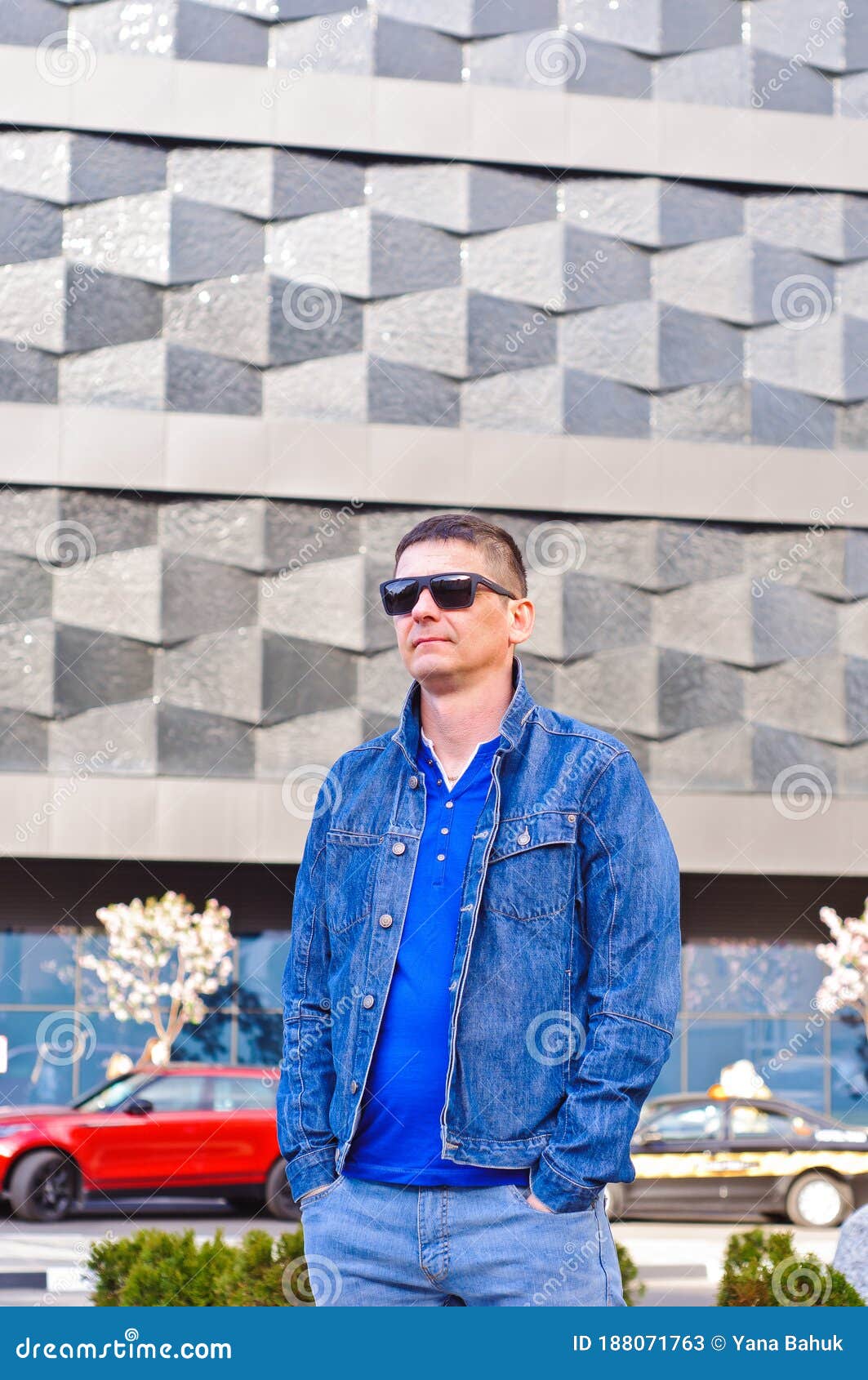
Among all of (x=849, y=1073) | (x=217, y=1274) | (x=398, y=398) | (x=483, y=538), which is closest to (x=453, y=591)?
(x=483, y=538)

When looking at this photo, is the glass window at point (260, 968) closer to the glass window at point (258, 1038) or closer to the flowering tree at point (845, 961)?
the glass window at point (258, 1038)

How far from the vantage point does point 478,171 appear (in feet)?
76.6

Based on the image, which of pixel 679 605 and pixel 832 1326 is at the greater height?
pixel 679 605

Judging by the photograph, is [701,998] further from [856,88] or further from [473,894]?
[473,894]

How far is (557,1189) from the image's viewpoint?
2676 millimetres

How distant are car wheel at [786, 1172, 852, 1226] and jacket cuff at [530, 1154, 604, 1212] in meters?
15.6

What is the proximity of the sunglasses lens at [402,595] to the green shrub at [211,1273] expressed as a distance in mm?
4508

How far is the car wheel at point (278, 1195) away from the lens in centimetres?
1647

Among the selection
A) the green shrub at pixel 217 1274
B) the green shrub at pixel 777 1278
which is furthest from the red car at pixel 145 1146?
the green shrub at pixel 777 1278

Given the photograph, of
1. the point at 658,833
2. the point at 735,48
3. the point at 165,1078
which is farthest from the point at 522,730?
the point at 735,48

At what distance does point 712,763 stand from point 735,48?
10749 mm

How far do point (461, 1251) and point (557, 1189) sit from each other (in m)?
0.20

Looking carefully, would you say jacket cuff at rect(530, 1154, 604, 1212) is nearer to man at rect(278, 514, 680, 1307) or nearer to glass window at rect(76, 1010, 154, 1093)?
man at rect(278, 514, 680, 1307)

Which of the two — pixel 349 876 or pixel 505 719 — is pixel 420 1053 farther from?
pixel 505 719
